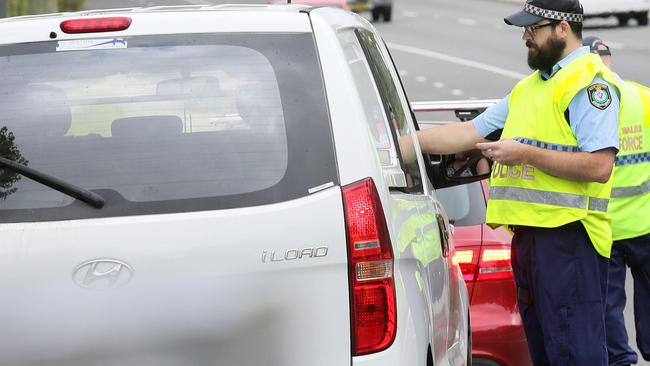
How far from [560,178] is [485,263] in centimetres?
69

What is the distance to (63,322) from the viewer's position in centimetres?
363

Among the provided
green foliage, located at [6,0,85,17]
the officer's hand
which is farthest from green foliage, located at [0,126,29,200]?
green foliage, located at [6,0,85,17]

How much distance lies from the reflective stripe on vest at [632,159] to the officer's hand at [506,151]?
134 cm

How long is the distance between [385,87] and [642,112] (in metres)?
2.35

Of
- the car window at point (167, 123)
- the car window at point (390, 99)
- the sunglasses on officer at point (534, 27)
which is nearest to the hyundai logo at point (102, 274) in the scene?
the car window at point (167, 123)

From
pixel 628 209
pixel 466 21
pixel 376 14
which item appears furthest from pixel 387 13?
pixel 628 209

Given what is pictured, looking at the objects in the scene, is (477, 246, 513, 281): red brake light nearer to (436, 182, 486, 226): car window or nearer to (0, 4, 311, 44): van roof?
(436, 182, 486, 226): car window

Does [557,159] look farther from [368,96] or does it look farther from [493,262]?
[368,96]

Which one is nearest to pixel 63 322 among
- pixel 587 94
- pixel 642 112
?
pixel 587 94

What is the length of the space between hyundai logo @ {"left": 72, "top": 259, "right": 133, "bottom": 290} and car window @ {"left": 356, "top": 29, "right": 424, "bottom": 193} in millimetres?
1127

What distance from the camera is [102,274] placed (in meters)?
3.64

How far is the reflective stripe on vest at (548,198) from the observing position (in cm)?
593

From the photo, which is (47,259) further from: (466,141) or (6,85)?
(466,141)

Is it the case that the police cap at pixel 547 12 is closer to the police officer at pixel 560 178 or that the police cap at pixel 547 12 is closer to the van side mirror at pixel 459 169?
the police officer at pixel 560 178
